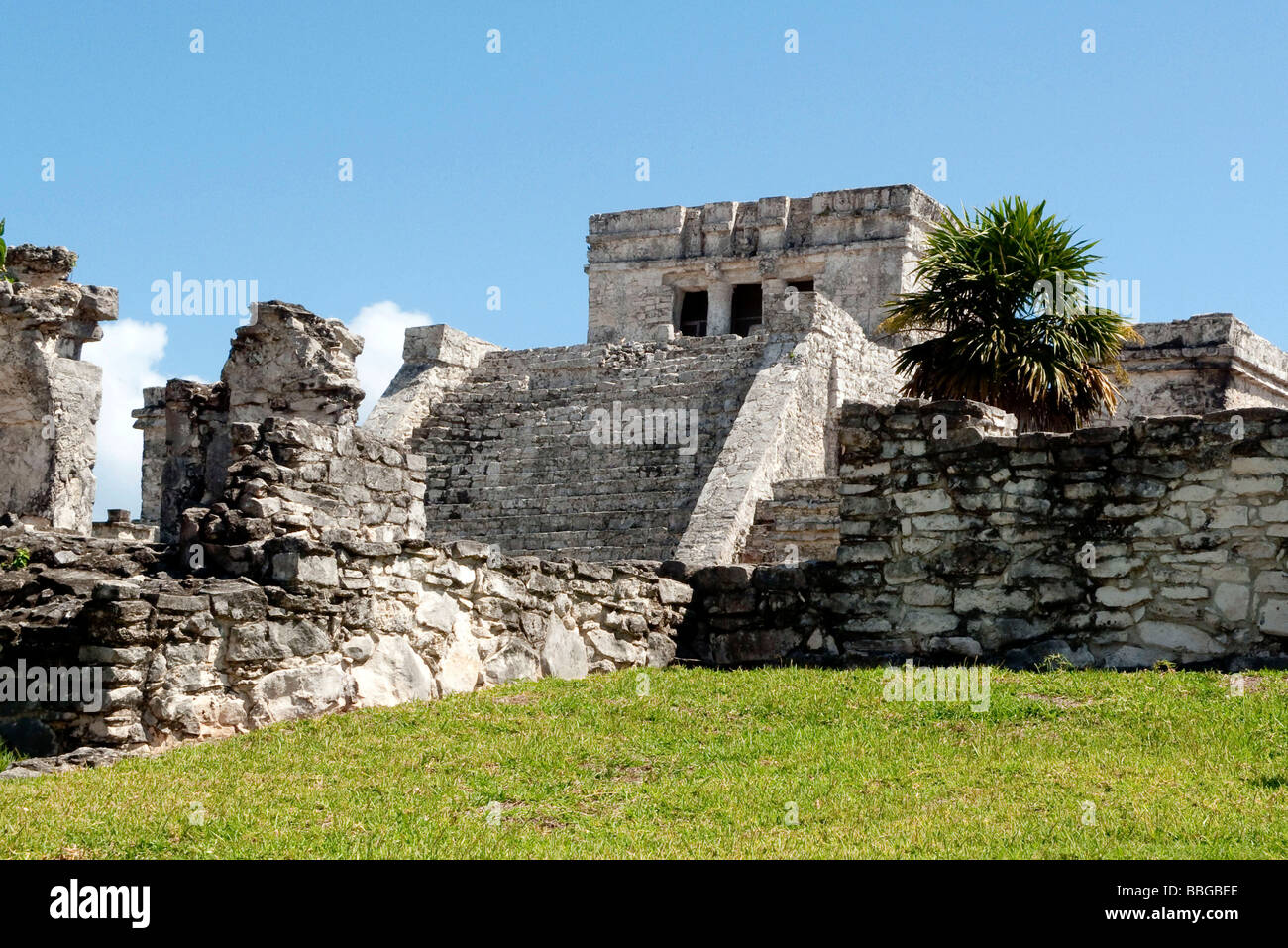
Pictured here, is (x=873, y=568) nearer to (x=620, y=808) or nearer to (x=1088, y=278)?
(x=620, y=808)

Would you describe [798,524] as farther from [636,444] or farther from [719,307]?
[719,307]

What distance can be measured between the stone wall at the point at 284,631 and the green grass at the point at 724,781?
297 millimetres

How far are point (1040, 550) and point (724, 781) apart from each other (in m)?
3.44

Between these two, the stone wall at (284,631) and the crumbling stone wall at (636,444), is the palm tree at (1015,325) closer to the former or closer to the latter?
the crumbling stone wall at (636,444)

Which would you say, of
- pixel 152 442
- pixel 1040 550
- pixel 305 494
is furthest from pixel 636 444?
pixel 305 494

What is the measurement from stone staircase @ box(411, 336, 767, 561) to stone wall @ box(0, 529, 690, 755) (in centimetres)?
559

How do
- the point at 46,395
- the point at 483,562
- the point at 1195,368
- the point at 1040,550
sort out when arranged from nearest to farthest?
the point at 483,562 < the point at 1040,550 < the point at 46,395 < the point at 1195,368

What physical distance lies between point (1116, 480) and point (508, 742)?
4.02 meters

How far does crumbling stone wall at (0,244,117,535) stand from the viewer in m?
11.7

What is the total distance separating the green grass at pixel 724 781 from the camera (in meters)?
5.63

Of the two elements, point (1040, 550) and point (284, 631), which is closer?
point (284, 631)

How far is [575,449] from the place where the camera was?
18.2 metres

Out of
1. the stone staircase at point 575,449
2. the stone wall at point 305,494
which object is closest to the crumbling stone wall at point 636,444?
the stone staircase at point 575,449
